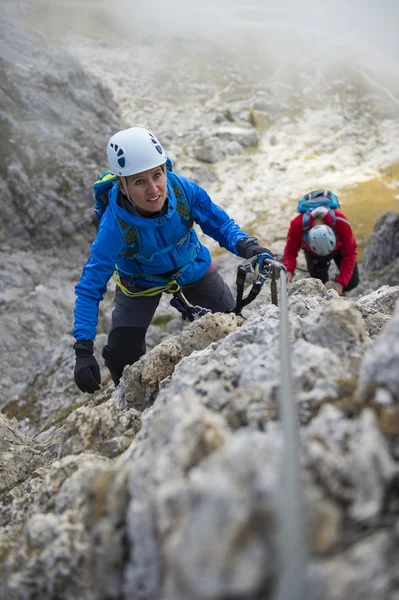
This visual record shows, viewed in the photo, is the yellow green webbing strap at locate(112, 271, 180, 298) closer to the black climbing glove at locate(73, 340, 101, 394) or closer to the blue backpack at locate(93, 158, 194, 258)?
the blue backpack at locate(93, 158, 194, 258)

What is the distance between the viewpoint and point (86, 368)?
7.71 metres

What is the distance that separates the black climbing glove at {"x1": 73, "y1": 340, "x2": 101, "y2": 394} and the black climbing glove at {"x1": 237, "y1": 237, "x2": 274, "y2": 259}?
369 cm

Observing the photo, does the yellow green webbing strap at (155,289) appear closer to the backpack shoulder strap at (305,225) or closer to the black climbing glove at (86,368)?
the black climbing glove at (86,368)

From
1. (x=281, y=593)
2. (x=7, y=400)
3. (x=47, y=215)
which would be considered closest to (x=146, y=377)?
(x=281, y=593)

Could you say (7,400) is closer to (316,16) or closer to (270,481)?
(270,481)

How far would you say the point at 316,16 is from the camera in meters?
174

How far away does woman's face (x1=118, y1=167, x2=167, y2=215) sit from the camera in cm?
770

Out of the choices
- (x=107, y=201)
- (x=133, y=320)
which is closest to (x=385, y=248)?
(x=133, y=320)

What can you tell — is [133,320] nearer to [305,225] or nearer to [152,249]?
[152,249]

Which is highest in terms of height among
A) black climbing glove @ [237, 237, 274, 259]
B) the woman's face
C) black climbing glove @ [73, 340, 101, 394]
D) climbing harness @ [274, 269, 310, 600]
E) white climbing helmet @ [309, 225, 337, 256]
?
the woman's face

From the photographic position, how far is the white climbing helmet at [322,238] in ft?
41.1

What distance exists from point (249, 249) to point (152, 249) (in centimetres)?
206

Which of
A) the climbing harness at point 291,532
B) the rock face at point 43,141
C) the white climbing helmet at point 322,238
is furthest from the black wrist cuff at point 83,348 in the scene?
the rock face at point 43,141

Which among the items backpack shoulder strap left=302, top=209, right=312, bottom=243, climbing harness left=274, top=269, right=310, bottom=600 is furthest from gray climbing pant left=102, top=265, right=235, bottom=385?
climbing harness left=274, top=269, right=310, bottom=600
